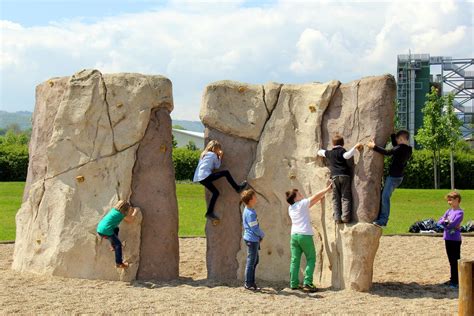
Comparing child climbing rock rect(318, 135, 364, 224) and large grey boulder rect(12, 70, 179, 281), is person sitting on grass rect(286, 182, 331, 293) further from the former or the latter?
large grey boulder rect(12, 70, 179, 281)

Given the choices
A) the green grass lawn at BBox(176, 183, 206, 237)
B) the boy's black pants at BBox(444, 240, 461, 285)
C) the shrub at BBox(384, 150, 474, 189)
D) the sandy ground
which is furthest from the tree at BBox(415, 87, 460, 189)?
the boy's black pants at BBox(444, 240, 461, 285)

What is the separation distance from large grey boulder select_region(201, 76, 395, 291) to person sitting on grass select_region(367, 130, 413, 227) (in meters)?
0.14

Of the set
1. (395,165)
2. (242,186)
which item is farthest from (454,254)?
(242,186)

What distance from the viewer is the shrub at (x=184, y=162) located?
35.1m

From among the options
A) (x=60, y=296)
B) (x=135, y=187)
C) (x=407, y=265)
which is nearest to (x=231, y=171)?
(x=135, y=187)

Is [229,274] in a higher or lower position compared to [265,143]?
lower

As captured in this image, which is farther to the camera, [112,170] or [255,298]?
[112,170]

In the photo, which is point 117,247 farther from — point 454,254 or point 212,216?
point 454,254

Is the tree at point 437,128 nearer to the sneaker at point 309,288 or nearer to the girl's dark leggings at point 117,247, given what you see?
the sneaker at point 309,288

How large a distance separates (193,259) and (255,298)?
4749mm

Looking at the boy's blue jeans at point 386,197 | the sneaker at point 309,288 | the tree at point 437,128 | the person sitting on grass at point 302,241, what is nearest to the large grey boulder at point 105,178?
the person sitting on grass at point 302,241

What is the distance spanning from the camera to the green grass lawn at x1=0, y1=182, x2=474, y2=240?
19.5 meters

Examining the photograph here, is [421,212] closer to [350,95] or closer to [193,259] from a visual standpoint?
[193,259]

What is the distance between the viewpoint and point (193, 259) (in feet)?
48.1
